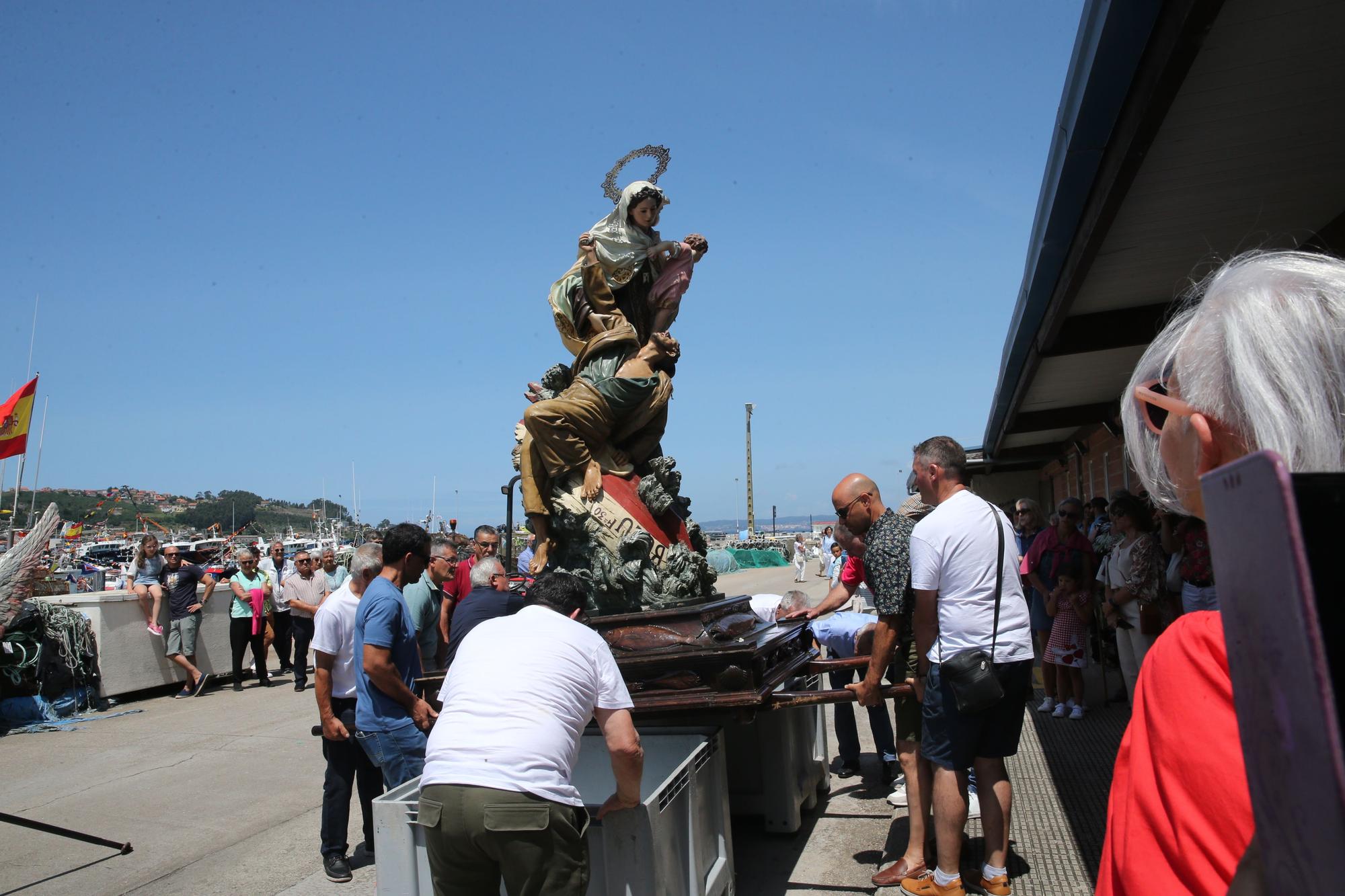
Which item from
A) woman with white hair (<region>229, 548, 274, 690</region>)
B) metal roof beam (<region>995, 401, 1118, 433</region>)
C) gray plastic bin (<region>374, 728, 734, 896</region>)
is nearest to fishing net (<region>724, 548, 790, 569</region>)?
metal roof beam (<region>995, 401, 1118, 433</region>)

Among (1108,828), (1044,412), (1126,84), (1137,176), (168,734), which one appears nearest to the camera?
(1108,828)

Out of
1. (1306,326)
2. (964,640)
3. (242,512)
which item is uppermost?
(242,512)

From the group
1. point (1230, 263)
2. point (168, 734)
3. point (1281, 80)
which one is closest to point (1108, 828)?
point (1230, 263)

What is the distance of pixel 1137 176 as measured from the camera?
4543 millimetres

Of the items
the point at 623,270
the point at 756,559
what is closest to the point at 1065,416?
the point at 623,270

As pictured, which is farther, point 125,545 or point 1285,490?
point 125,545

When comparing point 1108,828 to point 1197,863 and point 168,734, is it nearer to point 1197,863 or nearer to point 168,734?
point 1197,863

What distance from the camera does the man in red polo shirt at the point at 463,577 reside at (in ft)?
23.8

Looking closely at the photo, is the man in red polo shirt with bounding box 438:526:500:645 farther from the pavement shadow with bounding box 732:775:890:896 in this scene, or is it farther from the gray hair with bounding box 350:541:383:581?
the pavement shadow with bounding box 732:775:890:896

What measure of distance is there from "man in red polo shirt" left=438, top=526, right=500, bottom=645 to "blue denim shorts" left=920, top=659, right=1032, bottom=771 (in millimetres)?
3673

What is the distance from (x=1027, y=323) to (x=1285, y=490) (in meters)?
7.10

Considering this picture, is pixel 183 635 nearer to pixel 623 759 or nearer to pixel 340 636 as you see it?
pixel 340 636

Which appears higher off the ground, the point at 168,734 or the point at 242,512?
the point at 242,512

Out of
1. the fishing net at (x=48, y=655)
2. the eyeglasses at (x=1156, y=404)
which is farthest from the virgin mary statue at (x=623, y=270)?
the fishing net at (x=48, y=655)
